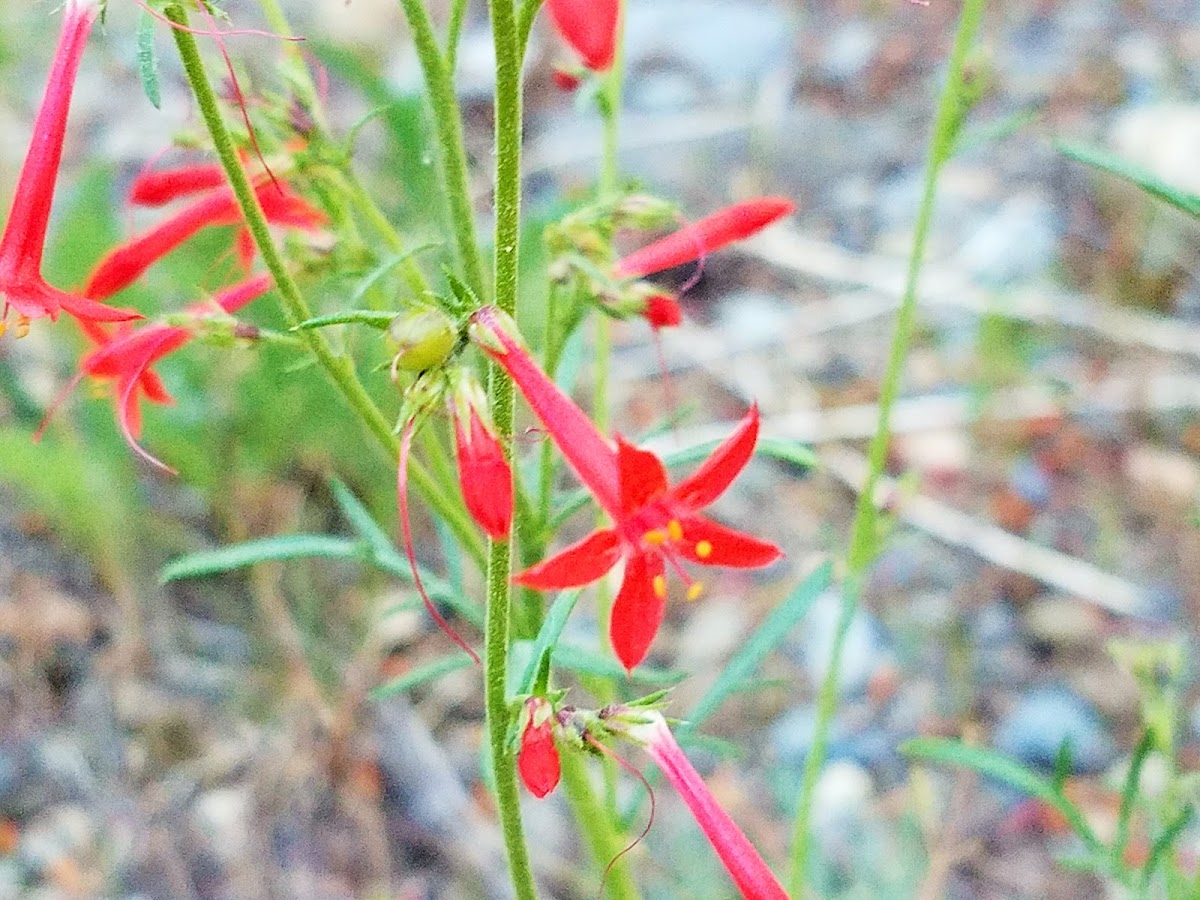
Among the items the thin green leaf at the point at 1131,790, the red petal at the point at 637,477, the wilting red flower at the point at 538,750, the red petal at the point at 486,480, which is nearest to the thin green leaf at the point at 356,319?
the red petal at the point at 486,480

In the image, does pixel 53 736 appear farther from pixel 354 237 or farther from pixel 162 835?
pixel 354 237

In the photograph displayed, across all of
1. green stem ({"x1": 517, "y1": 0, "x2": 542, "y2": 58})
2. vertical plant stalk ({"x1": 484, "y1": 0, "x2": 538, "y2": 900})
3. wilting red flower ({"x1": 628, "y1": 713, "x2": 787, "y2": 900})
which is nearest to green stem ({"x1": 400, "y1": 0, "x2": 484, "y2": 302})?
vertical plant stalk ({"x1": 484, "y1": 0, "x2": 538, "y2": 900})

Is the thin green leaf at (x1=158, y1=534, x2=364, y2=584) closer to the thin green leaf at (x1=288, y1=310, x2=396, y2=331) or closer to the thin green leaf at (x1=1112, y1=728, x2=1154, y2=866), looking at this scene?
the thin green leaf at (x1=288, y1=310, x2=396, y2=331)

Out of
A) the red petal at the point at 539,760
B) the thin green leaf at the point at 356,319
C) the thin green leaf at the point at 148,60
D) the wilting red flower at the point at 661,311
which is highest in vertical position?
the thin green leaf at the point at 148,60

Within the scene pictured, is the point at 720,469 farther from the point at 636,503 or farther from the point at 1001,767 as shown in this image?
the point at 1001,767

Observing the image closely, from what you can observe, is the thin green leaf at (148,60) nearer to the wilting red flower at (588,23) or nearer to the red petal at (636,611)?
the wilting red flower at (588,23)
